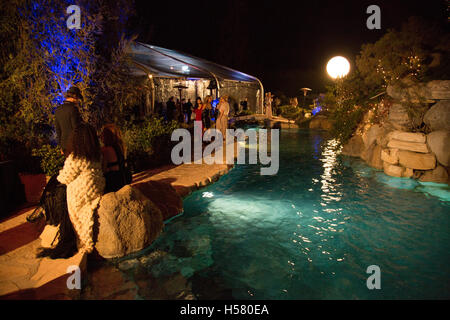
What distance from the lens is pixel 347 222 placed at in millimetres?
5219

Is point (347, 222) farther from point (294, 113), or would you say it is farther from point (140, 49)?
point (294, 113)

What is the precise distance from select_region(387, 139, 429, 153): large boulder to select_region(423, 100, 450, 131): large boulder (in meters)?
0.57

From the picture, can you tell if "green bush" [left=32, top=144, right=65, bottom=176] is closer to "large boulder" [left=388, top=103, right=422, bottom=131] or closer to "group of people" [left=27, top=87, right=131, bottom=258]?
"group of people" [left=27, top=87, right=131, bottom=258]

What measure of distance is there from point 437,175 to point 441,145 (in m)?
0.78

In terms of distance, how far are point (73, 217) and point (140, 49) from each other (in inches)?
621

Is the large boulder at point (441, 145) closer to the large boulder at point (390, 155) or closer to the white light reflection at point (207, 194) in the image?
the large boulder at point (390, 155)

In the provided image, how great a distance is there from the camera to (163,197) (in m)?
5.42

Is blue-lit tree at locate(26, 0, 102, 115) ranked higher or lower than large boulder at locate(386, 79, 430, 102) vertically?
higher

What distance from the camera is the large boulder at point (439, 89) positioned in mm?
7406

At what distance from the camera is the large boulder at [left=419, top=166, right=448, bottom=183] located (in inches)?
291

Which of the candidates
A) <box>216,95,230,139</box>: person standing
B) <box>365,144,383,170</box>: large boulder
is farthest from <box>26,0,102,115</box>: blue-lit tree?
<box>365,144,383,170</box>: large boulder

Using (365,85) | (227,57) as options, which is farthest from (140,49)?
(227,57)
